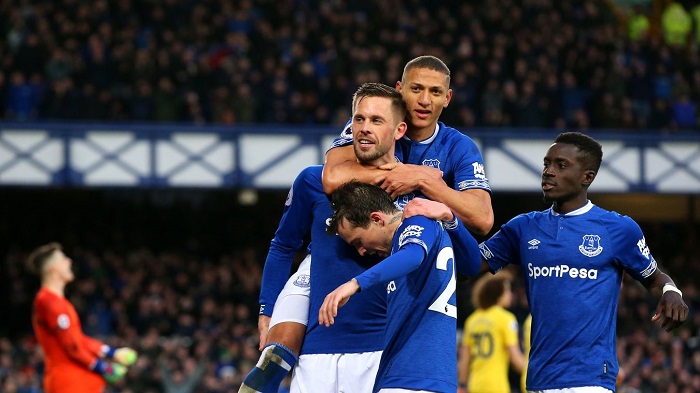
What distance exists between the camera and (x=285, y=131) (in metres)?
18.5

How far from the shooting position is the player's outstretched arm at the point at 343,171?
557cm

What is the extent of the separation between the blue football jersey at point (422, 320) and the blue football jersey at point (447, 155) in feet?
2.69

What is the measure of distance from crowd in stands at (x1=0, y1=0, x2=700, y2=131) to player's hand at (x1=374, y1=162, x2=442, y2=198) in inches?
514

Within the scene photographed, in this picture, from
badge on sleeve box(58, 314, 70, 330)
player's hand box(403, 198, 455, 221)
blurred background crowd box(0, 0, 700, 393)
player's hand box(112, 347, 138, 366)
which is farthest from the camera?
blurred background crowd box(0, 0, 700, 393)

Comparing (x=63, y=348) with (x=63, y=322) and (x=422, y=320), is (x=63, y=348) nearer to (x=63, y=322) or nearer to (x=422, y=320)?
(x=63, y=322)

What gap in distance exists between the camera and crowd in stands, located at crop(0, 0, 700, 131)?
18438 mm

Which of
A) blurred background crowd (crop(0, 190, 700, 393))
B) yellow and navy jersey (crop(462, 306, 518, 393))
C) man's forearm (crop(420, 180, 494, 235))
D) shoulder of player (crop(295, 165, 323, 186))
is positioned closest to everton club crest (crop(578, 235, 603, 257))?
man's forearm (crop(420, 180, 494, 235))

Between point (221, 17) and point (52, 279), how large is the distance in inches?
436

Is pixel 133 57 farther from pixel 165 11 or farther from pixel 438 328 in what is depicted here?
pixel 438 328

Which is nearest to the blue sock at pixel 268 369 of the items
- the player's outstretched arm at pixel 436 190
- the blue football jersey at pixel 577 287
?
the player's outstretched arm at pixel 436 190

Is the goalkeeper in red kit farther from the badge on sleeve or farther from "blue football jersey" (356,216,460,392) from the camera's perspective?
"blue football jersey" (356,216,460,392)

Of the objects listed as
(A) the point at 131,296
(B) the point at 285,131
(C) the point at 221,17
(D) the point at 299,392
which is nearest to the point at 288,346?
(D) the point at 299,392

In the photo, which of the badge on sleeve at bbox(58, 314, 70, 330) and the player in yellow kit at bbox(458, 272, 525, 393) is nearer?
the badge on sleeve at bbox(58, 314, 70, 330)

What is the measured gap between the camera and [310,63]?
1959cm
